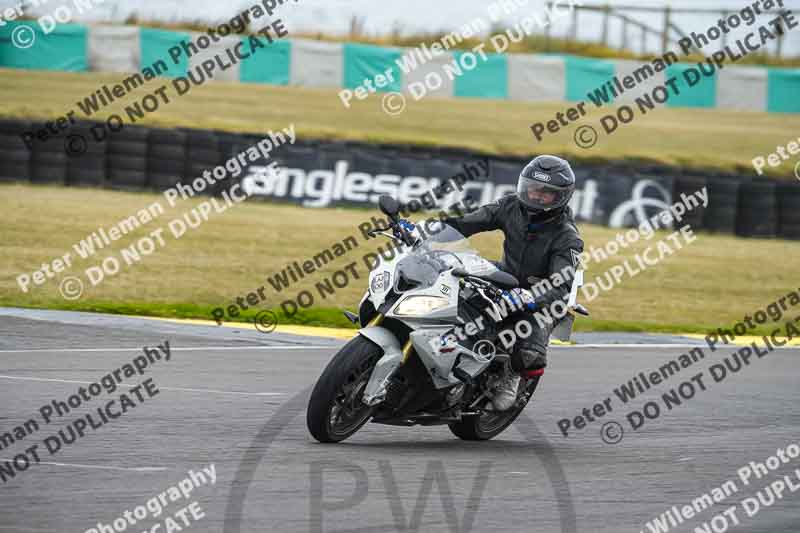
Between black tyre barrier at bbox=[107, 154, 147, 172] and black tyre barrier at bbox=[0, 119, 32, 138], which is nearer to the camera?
black tyre barrier at bbox=[0, 119, 32, 138]

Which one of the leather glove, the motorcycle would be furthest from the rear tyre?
the leather glove

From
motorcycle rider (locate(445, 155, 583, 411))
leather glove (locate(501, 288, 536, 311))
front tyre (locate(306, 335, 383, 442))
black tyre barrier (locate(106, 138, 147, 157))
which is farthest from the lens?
black tyre barrier (locate(106, 138, 147, 157))

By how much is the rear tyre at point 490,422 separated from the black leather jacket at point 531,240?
716 millimetres

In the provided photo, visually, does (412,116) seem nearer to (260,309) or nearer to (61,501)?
(260,309)

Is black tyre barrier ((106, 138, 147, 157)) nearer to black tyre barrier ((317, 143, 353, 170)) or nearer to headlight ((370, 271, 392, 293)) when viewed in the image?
black tyre barrier ((317, 143, 353, 170))

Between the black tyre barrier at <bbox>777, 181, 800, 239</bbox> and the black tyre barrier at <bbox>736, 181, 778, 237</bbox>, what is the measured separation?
3.8 inches

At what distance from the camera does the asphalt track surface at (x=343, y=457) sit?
6.55 metres

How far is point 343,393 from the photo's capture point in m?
8.07

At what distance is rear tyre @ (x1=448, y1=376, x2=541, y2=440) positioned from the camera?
30.2ft

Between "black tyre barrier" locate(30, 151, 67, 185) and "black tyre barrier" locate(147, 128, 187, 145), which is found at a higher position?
"black tyre barrier" locate(147, 128, 187, 145)

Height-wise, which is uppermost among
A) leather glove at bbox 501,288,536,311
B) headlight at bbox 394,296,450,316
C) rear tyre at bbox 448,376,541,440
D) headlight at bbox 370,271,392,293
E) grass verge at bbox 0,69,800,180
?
headlight at bbox 370,271,392,293

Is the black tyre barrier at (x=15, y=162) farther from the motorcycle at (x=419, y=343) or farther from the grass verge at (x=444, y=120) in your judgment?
the motorcycle at (x=419, y=343)

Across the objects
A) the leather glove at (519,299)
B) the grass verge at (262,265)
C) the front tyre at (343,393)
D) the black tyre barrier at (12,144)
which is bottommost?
the grass verge at (262,265)

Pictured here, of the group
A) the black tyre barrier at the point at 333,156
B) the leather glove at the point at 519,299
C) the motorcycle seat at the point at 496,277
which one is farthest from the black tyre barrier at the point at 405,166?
the motorcycle seat at the point at 496,277
